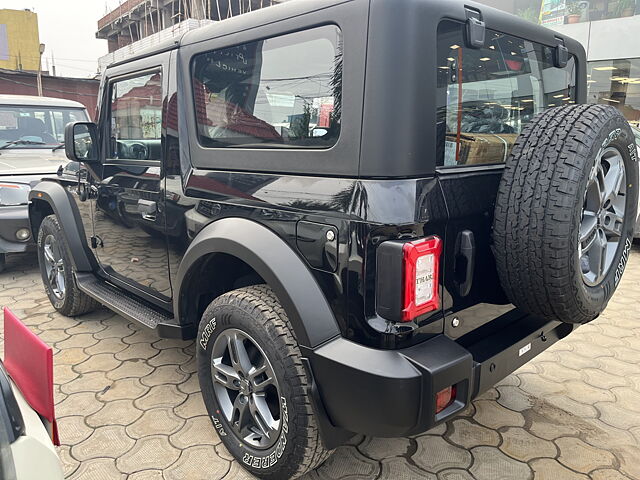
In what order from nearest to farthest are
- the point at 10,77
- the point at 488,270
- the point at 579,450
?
the point at 488,270, the point at 579,450, the point at 10,77

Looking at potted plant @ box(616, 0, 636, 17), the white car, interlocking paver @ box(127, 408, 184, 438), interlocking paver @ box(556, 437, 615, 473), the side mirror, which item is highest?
potted plant @ box(616, 0, 636, 17)

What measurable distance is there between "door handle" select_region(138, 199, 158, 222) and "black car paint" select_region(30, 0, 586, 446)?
0.46 meters

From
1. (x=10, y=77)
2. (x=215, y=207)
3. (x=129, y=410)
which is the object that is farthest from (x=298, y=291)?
(x=10, y=77)

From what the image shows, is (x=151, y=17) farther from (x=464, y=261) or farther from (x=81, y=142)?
(x=464, y=261)

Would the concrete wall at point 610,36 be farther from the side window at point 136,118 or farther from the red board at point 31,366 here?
the red board at point 31,366

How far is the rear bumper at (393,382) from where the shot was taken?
156 centimetres

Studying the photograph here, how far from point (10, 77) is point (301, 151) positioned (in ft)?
55.7

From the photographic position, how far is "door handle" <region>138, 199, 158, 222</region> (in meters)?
2.56

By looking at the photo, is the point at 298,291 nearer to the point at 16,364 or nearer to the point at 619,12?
the point at 16,364

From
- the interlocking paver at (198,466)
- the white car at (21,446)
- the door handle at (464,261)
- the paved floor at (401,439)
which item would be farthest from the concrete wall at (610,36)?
the white car at (21,446)

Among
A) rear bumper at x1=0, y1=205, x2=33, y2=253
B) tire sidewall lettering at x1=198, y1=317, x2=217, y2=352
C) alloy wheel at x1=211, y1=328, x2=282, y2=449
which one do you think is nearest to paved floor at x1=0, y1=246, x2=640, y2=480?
alloy wheel at x1=211, y1=328, x2=282, y2=449

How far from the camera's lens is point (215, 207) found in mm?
2162

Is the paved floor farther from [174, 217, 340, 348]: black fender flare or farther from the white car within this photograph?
the white car

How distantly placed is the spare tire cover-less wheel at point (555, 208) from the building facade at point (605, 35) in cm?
1063
